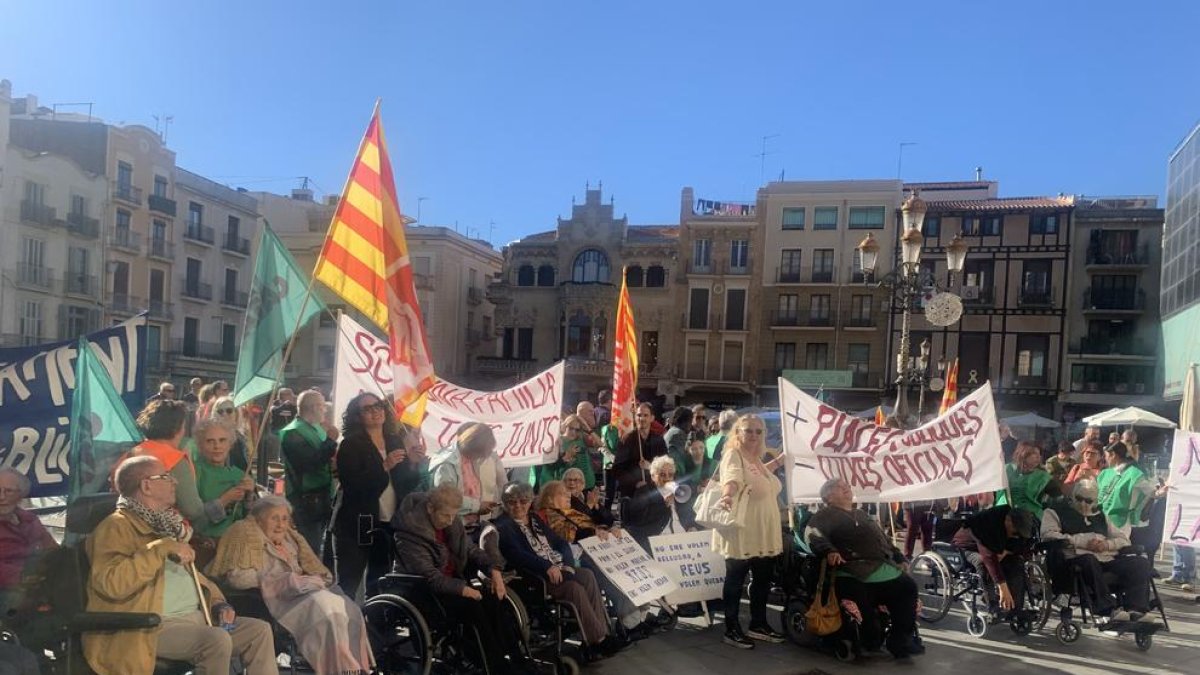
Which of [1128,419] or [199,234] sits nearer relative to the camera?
[1128,419]

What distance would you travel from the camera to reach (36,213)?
123 ft

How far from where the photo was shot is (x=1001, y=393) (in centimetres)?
4012

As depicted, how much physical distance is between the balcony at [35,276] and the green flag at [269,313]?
3751 centimetres

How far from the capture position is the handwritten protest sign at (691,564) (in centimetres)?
716

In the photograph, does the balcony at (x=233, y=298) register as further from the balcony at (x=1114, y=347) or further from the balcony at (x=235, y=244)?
the balcony at (x=1114, y=347)

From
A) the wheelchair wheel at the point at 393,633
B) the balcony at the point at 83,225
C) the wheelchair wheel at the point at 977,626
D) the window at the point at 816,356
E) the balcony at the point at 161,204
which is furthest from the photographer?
the window at the point at 816,356

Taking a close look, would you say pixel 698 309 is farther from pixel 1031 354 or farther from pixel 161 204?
pixel 161 204

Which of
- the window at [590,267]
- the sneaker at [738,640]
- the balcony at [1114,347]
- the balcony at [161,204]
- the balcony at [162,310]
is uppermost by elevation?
the balcony at [161,204]

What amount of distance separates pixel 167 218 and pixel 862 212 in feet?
113

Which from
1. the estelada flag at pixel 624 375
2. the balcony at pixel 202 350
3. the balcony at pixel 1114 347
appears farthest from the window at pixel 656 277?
the estelada flag at pixel 624 375

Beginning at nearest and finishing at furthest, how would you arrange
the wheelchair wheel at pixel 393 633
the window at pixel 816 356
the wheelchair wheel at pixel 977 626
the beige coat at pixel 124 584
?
the beige coat at pixel 124 584 < the wheelchair wheel at pixel 393 633 < the wheelchair wheel at pixel 977 626 < the window at pixel 816 356

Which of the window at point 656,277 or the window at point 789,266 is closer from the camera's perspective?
the window at point 789,266

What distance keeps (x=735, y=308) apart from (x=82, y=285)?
30848mm

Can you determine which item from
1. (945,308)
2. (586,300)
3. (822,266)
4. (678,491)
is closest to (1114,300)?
(822,266)
